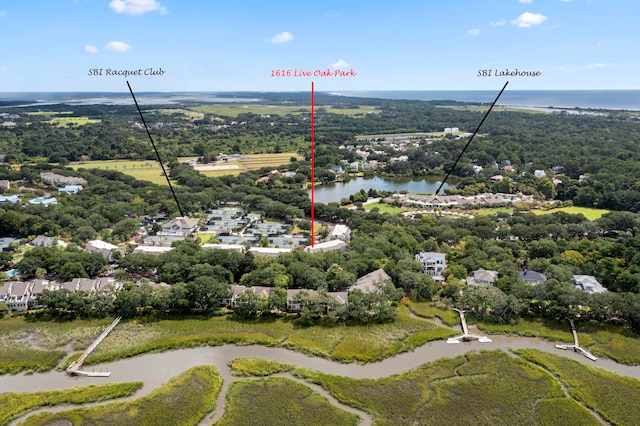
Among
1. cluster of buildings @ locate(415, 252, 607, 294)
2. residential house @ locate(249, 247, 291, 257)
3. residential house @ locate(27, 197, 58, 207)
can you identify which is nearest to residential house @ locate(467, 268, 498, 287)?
cluster of buildings @ locate(415, 252, 607, 294)

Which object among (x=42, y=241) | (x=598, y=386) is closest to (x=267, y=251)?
(x=42, y=241)

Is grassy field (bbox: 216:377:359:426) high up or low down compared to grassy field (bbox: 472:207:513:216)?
down

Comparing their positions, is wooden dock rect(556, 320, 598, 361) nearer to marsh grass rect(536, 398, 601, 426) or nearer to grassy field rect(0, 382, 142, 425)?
marsh grass rect(536, 398, 601, 426)

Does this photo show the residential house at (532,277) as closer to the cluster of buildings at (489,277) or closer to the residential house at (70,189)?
the cluster of buildings at (489,277)

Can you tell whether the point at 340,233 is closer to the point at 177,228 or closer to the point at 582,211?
the point at 177,228

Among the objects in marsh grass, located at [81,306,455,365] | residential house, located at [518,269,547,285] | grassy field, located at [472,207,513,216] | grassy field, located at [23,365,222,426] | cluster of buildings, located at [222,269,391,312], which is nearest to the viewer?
grassy field, located at [23,365,222,426]

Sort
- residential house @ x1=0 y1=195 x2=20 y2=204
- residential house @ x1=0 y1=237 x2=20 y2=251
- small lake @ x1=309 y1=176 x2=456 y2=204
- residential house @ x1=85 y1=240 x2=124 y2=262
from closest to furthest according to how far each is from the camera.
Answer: residential house @ x1=85 y1=240 x2=124 y2=262 < residential house @ x1=0 y1=237 x2=20 y2=251 < residential house @ x1=0 y1=195 x2=20 y2=204 < small lake @ x1=309 y1=176 x2=456 y2=204

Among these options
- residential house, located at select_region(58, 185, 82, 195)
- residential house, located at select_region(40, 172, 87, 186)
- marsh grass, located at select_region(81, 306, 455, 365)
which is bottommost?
marsh grass, located at select_region(81, 306, 455, 365)
